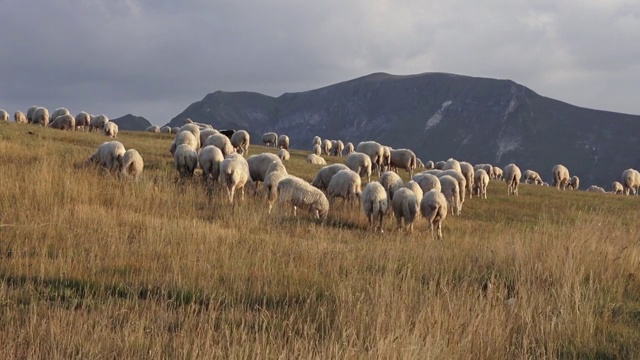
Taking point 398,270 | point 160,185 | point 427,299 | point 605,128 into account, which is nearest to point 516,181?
point 160,185

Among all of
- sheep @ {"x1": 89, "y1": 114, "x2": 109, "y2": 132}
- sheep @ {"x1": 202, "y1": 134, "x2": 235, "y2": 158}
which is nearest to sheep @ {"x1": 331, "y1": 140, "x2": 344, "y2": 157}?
sheep @ {"x1": 89, "y1": 114, "x2": 109, "y2": 132}

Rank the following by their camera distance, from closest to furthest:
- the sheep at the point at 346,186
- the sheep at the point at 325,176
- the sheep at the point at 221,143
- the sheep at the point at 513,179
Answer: the sheep at the point at 346,186
the sheep at the point at 325,176
the sheep at the point at 221,143
the sheep at the point at 513,179

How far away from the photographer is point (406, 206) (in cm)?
1427

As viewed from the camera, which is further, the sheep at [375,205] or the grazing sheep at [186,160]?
the grazing sheep at [186,160]

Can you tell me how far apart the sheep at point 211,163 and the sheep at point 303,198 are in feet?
9.18

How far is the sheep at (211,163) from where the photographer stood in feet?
54.8

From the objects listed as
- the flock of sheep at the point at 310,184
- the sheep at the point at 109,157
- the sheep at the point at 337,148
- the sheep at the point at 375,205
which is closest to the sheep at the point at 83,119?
the flock of sheep at the point at 310,184

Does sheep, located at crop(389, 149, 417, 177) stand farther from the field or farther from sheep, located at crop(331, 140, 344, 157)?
sheep, located at crop(331, 140, 344, 157)

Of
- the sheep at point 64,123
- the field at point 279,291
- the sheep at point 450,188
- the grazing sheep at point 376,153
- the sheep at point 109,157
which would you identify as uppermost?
the sheep at point 64,123

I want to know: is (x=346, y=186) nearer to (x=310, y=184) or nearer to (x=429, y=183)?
(x=310, y=184)

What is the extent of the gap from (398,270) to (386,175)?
402 inches

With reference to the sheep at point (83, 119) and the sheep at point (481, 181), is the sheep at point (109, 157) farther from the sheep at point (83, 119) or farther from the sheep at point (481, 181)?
the sheep at point (83, 119)

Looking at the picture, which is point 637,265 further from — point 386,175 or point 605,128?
point 605,128

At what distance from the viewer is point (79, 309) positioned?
17.0ft
